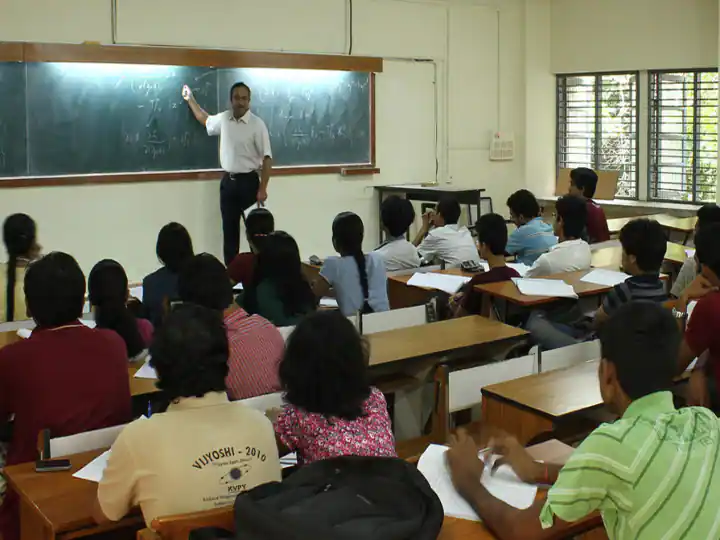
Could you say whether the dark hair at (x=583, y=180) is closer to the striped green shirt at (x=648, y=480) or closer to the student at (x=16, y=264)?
the student at (x=16, y=264)

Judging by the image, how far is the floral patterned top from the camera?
7.19ft

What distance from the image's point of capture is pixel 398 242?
215 inches

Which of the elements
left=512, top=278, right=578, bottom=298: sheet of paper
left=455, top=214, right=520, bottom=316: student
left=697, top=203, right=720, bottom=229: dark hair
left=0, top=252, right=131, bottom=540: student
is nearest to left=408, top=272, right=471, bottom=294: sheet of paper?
A: left=455, top=214, right=520, bottom=316: student

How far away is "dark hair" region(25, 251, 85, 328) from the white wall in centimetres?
444

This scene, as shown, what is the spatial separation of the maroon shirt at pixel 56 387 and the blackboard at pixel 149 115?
4.55 meters

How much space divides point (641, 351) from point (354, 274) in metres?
2.95

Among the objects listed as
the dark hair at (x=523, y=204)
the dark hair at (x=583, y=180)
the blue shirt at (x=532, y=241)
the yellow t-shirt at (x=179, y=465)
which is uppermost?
the dark hair at (x=583, y=180)

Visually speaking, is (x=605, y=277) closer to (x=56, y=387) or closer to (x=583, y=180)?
(x=583, y=180)

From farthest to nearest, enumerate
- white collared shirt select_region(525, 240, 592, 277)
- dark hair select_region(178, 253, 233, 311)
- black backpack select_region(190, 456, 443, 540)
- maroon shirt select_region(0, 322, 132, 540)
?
white collared shirt select_region(525, 240, 592, 277) → dark hair select_region(178, 253, 233, 311) → maroon shirt select_region(0, 322, 132, 540) → black backpack select_region(190, 456, 443, 540)

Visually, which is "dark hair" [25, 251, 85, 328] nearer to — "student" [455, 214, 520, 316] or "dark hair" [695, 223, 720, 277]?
"dark hair" [695, 223, 720, 277]

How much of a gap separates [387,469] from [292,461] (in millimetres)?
772

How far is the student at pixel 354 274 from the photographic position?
4609 millimetres

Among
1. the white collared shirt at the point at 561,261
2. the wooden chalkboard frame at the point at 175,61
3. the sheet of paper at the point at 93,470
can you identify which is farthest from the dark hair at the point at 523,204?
the sheet of paper at the point at 93,470

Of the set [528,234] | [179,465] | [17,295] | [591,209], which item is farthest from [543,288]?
[179,465]
